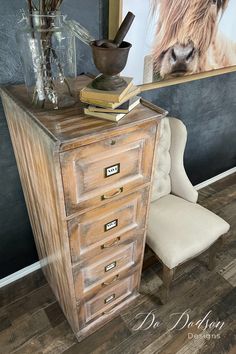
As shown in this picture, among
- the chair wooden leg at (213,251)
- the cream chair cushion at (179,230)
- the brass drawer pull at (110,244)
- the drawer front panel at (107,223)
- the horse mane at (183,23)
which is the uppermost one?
the horse mane at (183,23)

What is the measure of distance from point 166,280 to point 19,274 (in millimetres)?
907

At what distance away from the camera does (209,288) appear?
1.77 m

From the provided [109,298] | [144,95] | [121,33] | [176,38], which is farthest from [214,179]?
[121,33]

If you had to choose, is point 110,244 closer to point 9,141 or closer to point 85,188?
point 85,188

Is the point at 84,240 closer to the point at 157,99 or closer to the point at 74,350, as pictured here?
the point at 74,350

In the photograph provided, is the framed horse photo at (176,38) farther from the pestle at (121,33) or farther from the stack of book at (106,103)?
the stack of book at (106,103)

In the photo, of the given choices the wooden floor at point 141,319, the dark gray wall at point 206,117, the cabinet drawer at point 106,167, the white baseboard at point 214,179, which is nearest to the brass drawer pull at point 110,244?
the cabinet drawer at point 106,167

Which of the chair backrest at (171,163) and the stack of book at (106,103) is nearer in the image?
the stack of book at (106,103)

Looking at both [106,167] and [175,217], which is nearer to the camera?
[106,167]

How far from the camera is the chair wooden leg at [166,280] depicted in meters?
1.50

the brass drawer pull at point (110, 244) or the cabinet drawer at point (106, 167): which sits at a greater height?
the cabinet drawer at point (106, 167)

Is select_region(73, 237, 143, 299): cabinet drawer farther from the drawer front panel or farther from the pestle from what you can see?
the pestle

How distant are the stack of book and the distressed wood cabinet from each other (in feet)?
0.09

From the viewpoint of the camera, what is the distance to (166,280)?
154 centimetres
